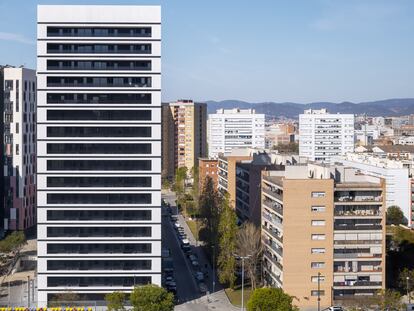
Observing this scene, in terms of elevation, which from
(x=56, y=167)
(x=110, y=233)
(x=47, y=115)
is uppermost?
(x=47, y=115)

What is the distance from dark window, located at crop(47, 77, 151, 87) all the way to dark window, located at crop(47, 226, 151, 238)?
7506 mm

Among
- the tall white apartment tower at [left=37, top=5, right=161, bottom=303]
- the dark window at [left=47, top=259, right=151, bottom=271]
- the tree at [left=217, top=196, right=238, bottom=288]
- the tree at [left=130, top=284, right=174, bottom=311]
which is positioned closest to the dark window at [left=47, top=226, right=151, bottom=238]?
the tall white apartment tower at [left=37, top=5, right=161, bottom=303]

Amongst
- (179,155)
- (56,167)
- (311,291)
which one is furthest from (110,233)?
(179,155)

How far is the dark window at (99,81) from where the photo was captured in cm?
3534

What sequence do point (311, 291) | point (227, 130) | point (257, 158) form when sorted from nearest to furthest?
point (311, 291), point (257, 158), point (227, 130)

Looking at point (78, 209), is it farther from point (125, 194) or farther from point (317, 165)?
point (317, 165)

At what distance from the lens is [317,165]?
3778 centimetres

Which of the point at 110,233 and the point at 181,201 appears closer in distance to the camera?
the point at 110,233

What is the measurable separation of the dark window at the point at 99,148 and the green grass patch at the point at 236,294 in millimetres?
9431

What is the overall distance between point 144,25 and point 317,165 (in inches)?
484

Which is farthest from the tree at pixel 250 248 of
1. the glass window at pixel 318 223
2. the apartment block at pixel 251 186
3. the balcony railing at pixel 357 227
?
the apartment block at pixel 251 186

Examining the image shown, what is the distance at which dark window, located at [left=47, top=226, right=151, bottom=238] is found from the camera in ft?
115

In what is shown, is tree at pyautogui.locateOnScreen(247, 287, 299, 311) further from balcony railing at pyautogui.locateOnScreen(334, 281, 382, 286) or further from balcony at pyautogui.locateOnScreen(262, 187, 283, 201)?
balcony at pyautogui.locateOnScreen(262, 187, 283, 201)

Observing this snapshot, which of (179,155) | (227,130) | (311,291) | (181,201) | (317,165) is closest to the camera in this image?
(311,291)
